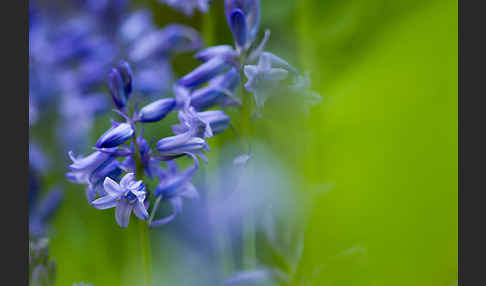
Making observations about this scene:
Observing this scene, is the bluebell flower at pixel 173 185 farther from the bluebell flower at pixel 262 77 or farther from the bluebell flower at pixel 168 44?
the bluebell flower at pixel 168 44

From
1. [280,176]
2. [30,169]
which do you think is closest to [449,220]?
[280,176]

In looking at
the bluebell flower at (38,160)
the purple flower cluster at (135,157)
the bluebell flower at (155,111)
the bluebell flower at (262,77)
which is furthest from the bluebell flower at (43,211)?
the bluebell flower at (262,77)

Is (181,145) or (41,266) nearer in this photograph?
(181,145)

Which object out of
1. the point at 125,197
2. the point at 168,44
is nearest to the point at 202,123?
the point at 125,197

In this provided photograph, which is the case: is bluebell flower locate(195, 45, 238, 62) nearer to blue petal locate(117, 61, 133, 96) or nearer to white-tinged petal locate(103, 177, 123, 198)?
blue petal locate(117, 61, 133, 96)

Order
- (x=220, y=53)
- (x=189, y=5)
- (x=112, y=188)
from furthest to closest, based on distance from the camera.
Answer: (x=189, y=5) < (x=220, y=53) < (x=112, y=188)

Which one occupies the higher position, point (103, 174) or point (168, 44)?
point (168, 44)

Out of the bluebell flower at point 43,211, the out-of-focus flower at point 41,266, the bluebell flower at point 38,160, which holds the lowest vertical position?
the out-of-focus flower at point 41,266

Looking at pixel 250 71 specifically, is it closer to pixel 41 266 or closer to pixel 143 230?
pixel 143 230
